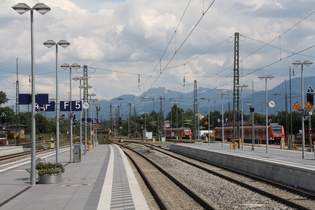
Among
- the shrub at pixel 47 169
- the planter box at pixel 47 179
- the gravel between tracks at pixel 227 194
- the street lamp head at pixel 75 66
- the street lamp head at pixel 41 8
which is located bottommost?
the gravel between tracks at pixel 227 194

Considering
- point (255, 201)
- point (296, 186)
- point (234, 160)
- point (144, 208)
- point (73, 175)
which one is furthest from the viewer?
point (234, 160)

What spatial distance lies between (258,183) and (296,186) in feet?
7.23

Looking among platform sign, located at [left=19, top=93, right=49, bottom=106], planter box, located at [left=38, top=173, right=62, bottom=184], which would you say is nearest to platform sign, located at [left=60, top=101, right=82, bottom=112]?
platform sign, located at [left=19, top=93, right=49, bottom=106]

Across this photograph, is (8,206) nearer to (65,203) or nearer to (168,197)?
(65,203)

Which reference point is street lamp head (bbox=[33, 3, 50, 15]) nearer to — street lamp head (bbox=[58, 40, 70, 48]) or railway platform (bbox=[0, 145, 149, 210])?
railway platform (bbox=[0, 145, 149, 210])

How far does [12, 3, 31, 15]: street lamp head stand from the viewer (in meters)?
17.7

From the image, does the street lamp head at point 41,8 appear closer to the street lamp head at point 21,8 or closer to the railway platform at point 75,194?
the street lamp head at point 21,8

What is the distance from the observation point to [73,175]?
74.1 feet

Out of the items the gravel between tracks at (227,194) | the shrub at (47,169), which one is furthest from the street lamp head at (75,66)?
the shrub at (47,169)

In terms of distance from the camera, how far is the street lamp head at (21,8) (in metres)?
17.7

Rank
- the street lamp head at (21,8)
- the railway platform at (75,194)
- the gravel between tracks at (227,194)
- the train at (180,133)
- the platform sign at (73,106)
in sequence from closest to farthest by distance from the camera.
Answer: the railway platform at (75,194) → the gravel between tracks at (227,194) → the street lamp head at (21,8) → the platform sign at (73,106) → the train at (180,133)

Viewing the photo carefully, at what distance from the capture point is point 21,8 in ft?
58.5

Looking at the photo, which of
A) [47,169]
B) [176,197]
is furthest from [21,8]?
[176,197]

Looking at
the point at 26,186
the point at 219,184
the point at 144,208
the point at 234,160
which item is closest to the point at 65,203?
the point at 144,208
